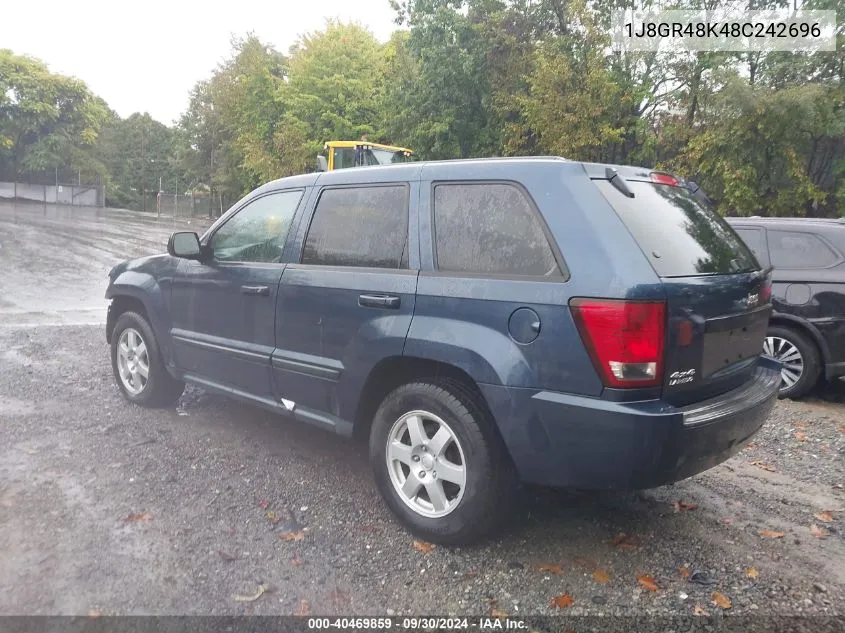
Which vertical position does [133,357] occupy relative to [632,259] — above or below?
below

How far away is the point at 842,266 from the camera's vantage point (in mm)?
6074

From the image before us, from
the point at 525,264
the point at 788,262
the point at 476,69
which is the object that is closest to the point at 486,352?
the point at 525,264

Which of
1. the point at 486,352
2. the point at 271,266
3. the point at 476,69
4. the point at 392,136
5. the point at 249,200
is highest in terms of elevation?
the point at 476,69

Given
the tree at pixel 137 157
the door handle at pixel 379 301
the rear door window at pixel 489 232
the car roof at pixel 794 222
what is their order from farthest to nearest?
the tree at pixel 137 157 < the car roof at pixel 794 222 < the door handle at pixel 379 301 < the rear door window at pixel 489 232

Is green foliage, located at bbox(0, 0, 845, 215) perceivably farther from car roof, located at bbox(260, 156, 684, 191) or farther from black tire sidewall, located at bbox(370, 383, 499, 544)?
black tire sidewall, located at bbox(370, 383, 499, 544)

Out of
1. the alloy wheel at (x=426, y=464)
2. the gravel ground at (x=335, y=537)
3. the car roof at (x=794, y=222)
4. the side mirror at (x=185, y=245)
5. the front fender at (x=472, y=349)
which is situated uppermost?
the car roof at (x=794, y=222)

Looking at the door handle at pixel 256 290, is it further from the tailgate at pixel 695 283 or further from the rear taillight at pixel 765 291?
the rear taillight at pixel 765 291

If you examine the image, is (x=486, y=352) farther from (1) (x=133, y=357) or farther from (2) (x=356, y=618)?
(1) (x=133, y=357)

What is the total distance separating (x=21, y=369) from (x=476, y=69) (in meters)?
20.2

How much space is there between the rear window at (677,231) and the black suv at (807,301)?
112 inches

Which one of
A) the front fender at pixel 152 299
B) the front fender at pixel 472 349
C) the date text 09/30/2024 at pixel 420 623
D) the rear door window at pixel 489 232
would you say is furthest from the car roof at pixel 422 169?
the date text 09/30/2024 at pixel 420 623

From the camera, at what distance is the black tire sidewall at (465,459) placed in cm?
320

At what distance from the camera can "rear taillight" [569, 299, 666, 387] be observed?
2838 mm

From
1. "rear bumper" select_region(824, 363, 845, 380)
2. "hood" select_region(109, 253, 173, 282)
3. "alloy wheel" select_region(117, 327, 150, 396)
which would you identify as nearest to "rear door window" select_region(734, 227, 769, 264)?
"rear bumper" select_region(824, 363, 845, 380)
